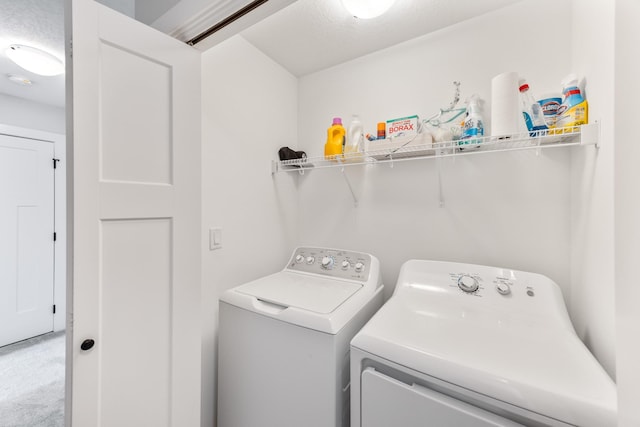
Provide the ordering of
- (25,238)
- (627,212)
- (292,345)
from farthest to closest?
(25,238) → (292,345) → (627,212)

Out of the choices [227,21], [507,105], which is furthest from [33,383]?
[507,105]

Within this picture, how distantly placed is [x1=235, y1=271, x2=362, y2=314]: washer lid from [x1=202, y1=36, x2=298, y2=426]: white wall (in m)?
0.22

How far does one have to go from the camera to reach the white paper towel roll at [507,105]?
3.81 ft

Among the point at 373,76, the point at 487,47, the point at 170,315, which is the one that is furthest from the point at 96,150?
the point at 487,47

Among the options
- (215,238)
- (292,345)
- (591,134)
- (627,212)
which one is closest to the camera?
(627,212)

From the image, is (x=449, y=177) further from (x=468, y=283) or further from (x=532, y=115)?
(x=468, y=283)

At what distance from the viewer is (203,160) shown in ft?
4.65

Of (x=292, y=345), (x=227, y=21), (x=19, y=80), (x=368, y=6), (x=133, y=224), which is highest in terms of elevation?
(x=19, y=80)

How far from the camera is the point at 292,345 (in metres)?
1.11

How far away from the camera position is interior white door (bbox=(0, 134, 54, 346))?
260 cm

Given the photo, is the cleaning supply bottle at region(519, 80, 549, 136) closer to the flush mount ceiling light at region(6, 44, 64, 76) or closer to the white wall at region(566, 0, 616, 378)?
the white wall at region(566, 0, 616, 378)

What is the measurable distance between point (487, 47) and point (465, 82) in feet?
0.67

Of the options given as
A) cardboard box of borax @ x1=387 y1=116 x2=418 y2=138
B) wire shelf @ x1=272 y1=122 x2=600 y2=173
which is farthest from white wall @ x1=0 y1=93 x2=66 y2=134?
cardboard box of borax @ x1=387 y1=116 x2=418 y2=138

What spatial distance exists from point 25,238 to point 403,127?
4007 millimetres
